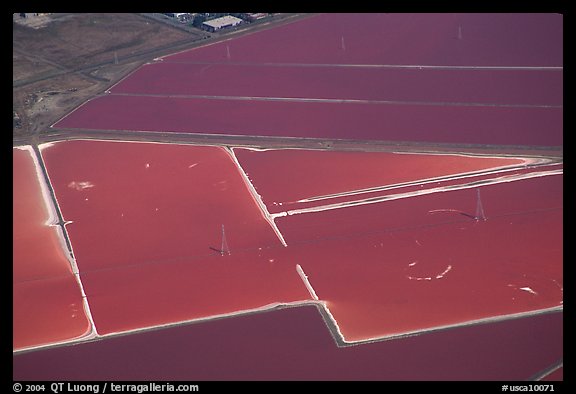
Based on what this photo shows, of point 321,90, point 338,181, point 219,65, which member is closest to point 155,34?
point 219,65

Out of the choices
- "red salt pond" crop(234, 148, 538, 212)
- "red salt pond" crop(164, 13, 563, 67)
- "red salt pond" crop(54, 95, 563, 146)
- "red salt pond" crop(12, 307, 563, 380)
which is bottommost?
"red salt pond" crop(12, 307, 563, 380)

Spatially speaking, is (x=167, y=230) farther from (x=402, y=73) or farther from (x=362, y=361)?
(x=402, y=73)

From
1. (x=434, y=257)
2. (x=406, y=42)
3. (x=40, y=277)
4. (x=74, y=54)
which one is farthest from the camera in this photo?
(x=74, y=54)

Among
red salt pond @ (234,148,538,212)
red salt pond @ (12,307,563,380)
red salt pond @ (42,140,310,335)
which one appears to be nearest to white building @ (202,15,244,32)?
red salt pond @ (42,140,310,335)

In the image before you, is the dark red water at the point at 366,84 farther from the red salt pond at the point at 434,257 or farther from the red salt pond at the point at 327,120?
the red salt pond at the point at 434,257

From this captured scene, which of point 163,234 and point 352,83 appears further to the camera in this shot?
point 352,83

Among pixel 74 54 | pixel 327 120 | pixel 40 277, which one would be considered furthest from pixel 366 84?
pixel 40 277

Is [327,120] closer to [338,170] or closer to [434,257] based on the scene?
[338,170]

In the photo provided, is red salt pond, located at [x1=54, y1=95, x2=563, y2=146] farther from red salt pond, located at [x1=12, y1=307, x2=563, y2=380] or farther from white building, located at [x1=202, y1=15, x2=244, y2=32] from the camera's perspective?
red salt pond, located at [x1=12, y1=307, x2=563, y2=380]
